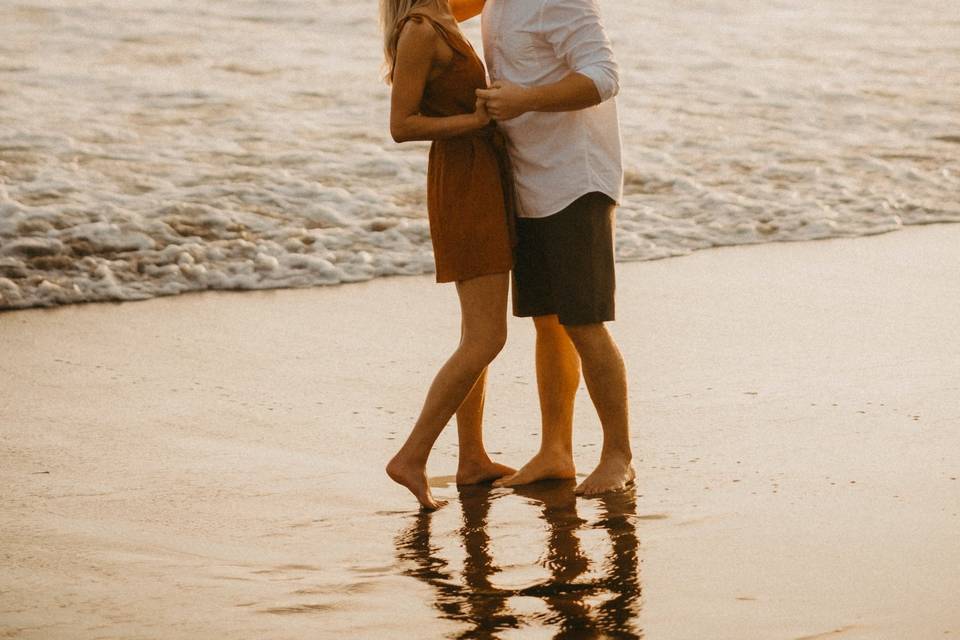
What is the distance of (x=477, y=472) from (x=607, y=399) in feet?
1.47

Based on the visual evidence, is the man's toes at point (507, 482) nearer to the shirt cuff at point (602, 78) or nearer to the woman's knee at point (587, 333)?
the woman's knee at point (587, 333)

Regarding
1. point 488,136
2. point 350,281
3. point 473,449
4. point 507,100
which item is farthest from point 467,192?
point 350,281

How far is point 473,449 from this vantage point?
12.7 ft

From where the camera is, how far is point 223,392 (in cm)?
478

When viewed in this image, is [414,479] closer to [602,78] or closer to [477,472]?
[477,472]

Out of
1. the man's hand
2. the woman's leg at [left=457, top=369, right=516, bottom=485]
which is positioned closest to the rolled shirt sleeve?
the man's hand

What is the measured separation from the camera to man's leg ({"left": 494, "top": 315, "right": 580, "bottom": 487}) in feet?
12.8

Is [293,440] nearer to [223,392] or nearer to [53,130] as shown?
[223,392]

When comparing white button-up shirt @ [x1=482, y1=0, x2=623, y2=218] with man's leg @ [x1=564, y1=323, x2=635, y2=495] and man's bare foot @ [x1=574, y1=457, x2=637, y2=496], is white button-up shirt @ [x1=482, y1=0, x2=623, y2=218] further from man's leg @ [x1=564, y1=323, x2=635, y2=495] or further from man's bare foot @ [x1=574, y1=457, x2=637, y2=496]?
man's bare foot @ [x1=574, y1=457, x2=637, y2=496]

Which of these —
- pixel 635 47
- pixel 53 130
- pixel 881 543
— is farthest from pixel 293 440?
pixel 635 47

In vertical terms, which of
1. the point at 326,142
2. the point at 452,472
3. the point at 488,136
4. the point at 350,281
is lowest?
the point at 452,472

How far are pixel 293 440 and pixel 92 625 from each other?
156 cm

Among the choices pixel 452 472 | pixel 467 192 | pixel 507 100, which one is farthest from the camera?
pixel 452 472

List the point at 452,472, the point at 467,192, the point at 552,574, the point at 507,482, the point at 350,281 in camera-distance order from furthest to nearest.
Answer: the point at 350,281, the point at 452,472, the point at 507,482, the point at 467,192, the point at 552,574
